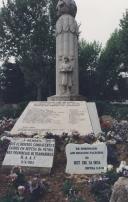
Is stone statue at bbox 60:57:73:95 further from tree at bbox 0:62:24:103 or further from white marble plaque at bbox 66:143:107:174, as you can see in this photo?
tree at bbox 0:62:24:103

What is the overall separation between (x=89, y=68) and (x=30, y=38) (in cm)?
807

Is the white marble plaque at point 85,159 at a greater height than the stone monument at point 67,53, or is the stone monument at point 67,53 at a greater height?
the stone monument at point 67,53

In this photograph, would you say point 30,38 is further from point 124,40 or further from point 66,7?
point 66,7

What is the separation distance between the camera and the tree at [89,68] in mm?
39344

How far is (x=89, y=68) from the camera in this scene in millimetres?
41938

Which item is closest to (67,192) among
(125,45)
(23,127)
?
(23,127)

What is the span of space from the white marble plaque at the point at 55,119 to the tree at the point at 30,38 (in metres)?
20.4

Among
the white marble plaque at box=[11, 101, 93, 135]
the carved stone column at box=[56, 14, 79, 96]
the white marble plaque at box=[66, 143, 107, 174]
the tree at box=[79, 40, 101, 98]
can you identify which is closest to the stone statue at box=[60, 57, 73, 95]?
the carved stone column at box=[56, 14, 79, 96]

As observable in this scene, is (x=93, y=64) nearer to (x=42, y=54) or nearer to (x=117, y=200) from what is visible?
(x=42, y=54)

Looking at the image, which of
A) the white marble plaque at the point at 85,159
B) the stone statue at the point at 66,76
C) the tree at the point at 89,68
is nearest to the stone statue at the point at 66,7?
the stone statue at the point at 66,76

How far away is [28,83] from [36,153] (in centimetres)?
2699

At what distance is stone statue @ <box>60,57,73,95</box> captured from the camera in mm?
19819

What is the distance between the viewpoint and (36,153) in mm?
10102

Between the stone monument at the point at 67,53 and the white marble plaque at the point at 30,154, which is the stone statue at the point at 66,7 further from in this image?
the white marble plaque at the point at 30,154
